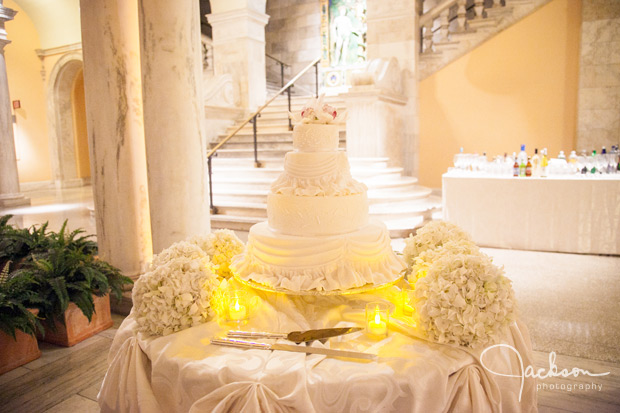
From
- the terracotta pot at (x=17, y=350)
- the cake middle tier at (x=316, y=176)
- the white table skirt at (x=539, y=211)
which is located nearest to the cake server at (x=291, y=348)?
the cake middle tier at (x=316, y=176)

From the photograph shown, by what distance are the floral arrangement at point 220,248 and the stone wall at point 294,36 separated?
44.1ft

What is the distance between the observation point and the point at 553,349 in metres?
3.06

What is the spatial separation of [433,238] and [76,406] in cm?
228

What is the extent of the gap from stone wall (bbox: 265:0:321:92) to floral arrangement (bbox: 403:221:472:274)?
44.6 ft

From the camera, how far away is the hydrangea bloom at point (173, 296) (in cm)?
198

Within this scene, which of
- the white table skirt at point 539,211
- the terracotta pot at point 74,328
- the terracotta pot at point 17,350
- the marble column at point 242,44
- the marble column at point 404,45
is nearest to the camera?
the terracotta pot at point 17,350

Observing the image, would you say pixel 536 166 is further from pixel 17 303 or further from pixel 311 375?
pixel 17 303

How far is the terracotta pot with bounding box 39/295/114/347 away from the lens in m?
3.33

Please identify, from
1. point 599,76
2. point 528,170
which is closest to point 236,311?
point 528,170

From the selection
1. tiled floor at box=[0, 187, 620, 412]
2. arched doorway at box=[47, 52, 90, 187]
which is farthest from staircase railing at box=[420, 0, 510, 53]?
arched doorway at box=[47, 52, 90, 187]

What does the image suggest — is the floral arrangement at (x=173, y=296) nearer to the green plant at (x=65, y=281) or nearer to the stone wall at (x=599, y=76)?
the green plant at (x=65, y=281)

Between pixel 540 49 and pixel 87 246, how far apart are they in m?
7.49

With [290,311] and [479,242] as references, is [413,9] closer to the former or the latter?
[479,242]

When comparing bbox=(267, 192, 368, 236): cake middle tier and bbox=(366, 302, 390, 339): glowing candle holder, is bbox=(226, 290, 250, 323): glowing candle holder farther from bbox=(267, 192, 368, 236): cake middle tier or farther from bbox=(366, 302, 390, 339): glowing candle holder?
bbox=(366, 302, 390, 339): glowing candle holder
